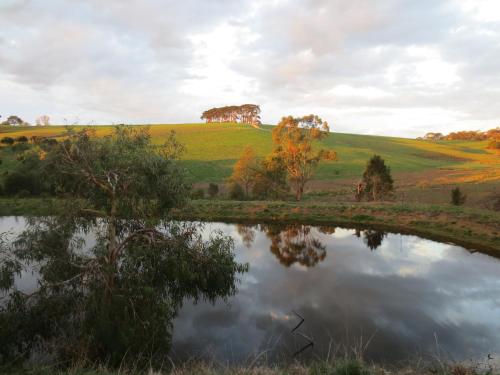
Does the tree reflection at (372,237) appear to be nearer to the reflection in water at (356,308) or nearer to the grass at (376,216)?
the reflection in water at (356,308)

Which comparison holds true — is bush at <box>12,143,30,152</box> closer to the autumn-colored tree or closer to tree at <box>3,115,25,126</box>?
the autumn-colored tree

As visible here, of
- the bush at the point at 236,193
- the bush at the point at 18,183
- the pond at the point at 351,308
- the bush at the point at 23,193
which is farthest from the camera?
the bush at the point at 236,193

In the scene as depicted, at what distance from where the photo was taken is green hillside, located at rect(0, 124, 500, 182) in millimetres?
84562

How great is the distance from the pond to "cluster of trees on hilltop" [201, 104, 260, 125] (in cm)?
14922

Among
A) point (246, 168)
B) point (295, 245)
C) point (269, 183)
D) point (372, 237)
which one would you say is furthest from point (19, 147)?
point (372, 237)

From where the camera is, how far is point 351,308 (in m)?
20.2

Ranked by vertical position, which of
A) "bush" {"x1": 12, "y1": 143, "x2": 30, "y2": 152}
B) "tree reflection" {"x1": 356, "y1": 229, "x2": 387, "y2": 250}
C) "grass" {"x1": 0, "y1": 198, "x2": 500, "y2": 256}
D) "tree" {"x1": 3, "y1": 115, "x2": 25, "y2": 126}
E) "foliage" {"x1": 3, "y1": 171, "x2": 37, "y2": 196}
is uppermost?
"tree" {"x1": 3, "y1": 115, "x2": 25, "y2": 126}

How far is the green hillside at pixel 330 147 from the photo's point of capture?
84562 mm

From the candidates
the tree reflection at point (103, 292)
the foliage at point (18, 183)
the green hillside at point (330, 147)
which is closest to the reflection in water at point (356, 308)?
the tree reflection at point (103, 292)

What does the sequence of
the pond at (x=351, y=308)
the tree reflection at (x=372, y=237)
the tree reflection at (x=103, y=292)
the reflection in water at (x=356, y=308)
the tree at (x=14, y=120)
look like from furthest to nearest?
the tree at (x=14, y=120)
the tree reflection at (x=372, y=237)
the reflection in water at (x=356, y=308)
the pond at (x=351, y=308)
the tree reflection at (x=103, y=292)

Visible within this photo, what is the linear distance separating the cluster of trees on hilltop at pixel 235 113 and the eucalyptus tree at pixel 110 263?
161 m

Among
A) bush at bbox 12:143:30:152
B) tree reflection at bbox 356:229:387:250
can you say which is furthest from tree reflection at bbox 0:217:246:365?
bush at bbox 12:143:30:152

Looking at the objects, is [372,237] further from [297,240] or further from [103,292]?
[103,292]

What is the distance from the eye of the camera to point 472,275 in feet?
83.4
